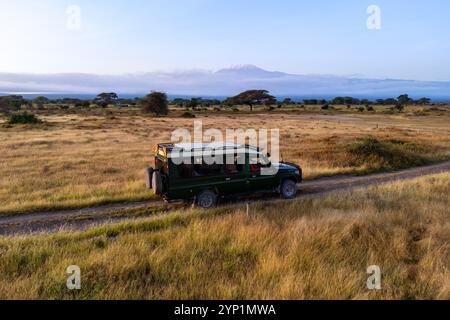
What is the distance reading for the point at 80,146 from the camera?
97.0 feet

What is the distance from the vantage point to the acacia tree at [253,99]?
12525 centimetres

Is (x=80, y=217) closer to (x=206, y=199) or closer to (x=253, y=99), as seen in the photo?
(x=206, y=199)

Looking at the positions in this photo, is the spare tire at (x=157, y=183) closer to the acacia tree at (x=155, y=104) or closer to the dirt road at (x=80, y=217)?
the dirt road at (x=80, y=217)

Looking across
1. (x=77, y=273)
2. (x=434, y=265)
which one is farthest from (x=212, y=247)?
(x=434, y=265)

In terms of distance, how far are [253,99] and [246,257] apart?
121 meters

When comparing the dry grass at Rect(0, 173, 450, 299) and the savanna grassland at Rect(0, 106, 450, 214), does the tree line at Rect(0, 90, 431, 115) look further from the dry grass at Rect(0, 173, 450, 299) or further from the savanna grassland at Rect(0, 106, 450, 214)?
the dry grass at Rect(0, 173, 450, 299)

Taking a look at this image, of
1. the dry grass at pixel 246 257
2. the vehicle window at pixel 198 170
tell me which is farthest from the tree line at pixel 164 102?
the dry grass at pixel 246 257

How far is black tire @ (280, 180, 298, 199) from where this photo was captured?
12.9 m

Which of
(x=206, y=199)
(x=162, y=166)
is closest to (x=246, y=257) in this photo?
(x=206, y=199)

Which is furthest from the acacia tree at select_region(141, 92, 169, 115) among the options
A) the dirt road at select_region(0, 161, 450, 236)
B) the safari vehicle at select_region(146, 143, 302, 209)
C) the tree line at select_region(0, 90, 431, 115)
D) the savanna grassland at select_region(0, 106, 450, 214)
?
the safari vehicle at select_region(146, 143, 302, 209)

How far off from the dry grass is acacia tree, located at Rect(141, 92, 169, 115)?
7198 cm

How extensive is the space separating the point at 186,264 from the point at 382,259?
3624 mm

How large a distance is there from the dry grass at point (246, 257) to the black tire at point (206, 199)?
143cm

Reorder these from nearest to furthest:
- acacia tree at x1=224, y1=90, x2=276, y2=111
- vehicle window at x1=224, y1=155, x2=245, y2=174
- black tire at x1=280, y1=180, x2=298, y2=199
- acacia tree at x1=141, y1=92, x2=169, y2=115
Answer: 1. vehicle window at x1=224, y1=155, x2=245, y2=174
2. black tire at x1=280, y1=180, x2=298, y2=199
3. acacia tree at x1=141, y1=92, x2=169, y2=115
4. acacia tree at x1=224, y1=90, x2=276, y2=111
